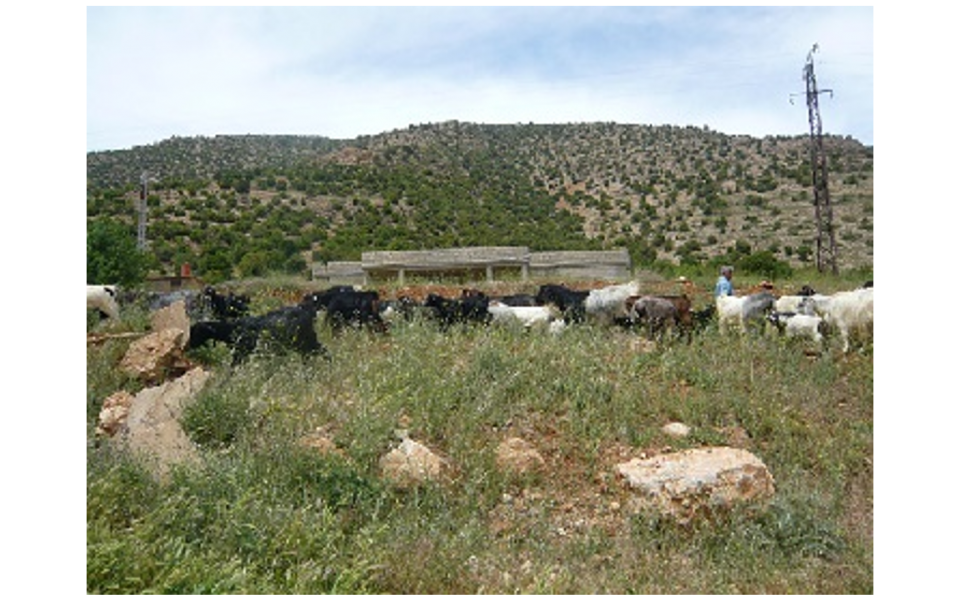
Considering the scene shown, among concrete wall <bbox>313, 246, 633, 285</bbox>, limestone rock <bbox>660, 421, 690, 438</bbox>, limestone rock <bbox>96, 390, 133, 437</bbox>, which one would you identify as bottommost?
limestone rock <bbox>660, 421, 690, 438</bbox>

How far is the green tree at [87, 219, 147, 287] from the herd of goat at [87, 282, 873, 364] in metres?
6.07

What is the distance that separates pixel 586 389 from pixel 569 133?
53893mm

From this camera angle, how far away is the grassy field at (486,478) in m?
3.71

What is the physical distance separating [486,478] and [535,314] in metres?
5.22

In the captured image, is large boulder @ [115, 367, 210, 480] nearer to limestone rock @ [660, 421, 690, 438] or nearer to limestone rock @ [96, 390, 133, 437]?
limestone rock @ [96, 390, 133, 437]

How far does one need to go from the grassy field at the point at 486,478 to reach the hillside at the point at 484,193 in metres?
19.9

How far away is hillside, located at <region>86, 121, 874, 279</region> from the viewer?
111ft

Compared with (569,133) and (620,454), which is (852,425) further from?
(569,133)

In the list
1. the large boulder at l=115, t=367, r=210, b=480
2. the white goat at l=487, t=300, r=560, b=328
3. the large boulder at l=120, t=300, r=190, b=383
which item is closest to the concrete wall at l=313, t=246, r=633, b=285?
the white goat at l=487, t=300, r=560, b=328

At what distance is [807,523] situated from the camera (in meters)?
4.63

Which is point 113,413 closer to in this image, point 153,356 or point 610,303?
point 153,356

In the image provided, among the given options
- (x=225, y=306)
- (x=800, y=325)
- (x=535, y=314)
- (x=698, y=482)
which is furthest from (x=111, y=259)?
(x=698, y=482)
